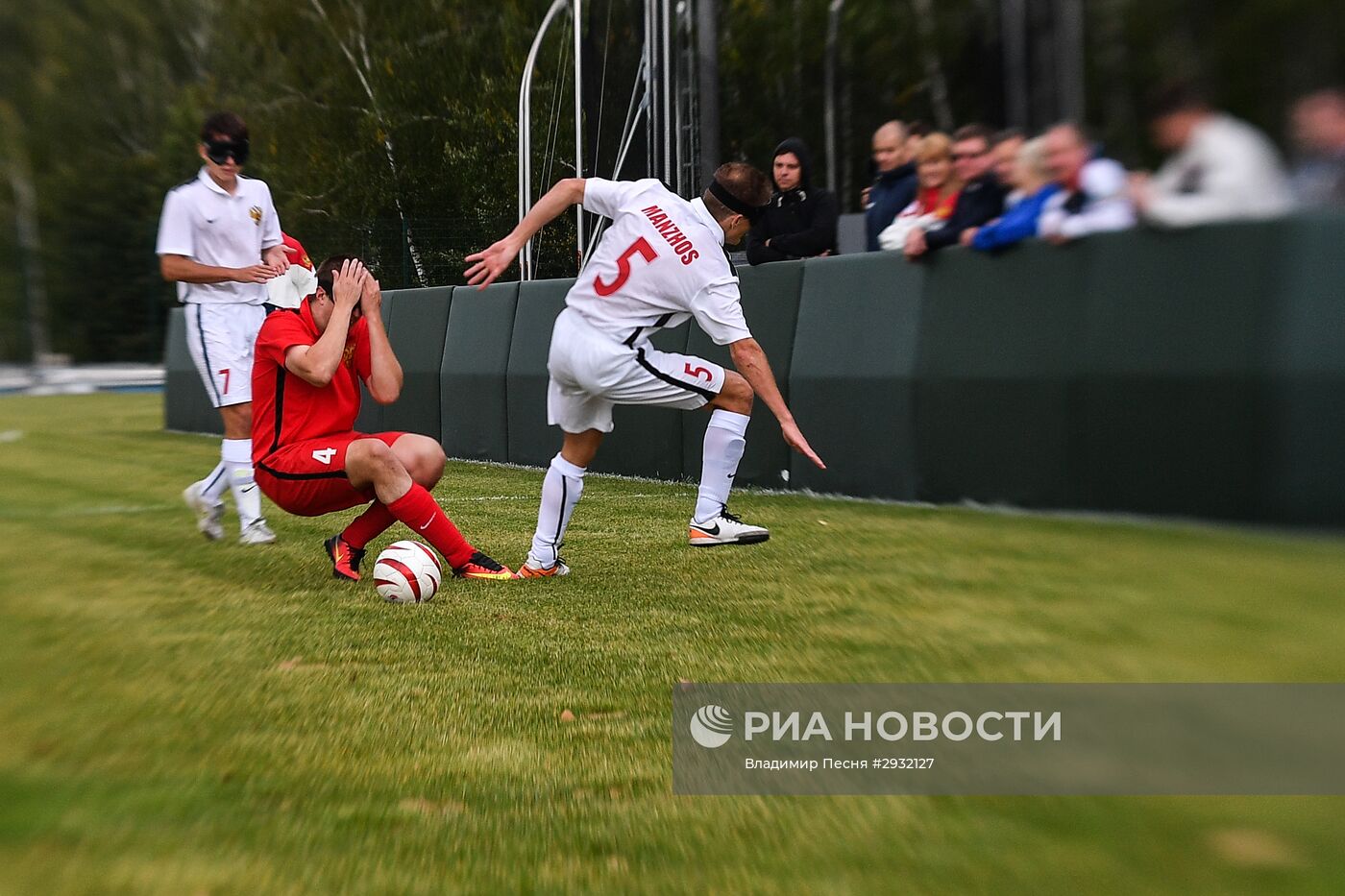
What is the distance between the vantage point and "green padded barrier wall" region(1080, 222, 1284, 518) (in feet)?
18.9

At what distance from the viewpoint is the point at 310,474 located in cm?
611

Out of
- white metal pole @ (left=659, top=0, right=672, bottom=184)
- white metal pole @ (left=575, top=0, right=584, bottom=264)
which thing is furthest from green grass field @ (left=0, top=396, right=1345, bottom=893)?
white metal pole @ (left=575, top=0, right=584, bottom=264)

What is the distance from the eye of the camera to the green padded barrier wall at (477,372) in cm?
1316

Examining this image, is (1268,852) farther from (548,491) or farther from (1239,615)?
(548,491)

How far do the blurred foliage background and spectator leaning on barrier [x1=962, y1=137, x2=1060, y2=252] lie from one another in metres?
0.29

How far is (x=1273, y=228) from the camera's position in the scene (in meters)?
5.00

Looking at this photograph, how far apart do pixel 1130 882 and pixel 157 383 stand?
1346 inches

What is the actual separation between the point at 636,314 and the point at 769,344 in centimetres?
346

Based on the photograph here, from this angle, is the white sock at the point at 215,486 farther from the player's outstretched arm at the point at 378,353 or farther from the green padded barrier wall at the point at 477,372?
the green padded barrier wall at the point at 477,372

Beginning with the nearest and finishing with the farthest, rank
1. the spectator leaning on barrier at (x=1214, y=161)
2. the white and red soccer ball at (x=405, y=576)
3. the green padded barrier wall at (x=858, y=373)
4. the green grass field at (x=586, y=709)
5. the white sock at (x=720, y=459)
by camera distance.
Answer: the green grass field at (x=586, y=709) → the spectator leaning on barrier at (x=1214, y=161) → the white and red soccer ball at (x=405, y=576) → the white sock at (x=720, y=459) → the green padded barrier wall at (x=858, y=373)

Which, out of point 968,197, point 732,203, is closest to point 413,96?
point 968,197

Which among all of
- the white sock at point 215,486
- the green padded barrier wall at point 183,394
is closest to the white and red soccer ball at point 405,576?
the white sock at point 215,486

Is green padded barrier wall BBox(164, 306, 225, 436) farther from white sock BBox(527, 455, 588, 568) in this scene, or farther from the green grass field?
white sock BBox(527, 455, 588, 568)

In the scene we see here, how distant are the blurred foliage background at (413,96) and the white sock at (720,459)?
186cm
